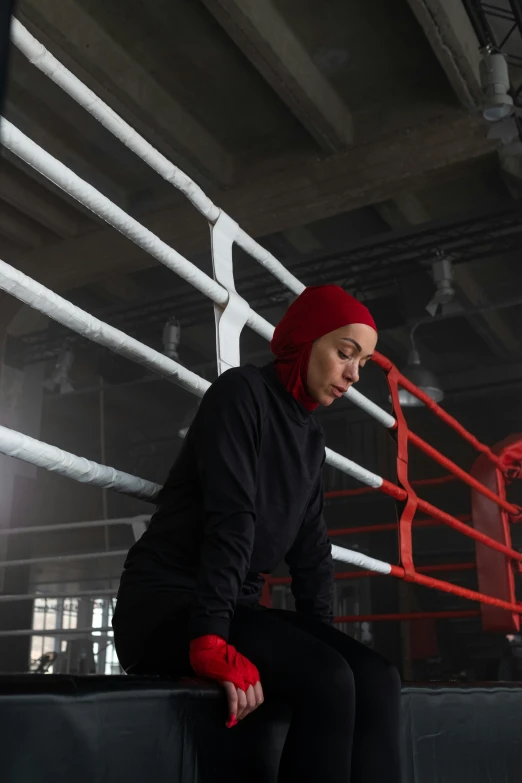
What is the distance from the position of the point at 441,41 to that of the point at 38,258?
9.84ft

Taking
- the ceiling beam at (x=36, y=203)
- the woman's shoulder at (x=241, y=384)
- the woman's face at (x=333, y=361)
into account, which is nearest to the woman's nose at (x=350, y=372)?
the woman's face at (x=333, y=361)

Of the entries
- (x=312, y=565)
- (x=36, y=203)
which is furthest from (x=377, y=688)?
(x=36, y=203)

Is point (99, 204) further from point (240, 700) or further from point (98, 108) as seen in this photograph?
point (240, 700)

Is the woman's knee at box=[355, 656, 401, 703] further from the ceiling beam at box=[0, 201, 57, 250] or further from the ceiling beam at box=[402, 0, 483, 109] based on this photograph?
the ceiling beam at box=[0, 201, 57, 250]

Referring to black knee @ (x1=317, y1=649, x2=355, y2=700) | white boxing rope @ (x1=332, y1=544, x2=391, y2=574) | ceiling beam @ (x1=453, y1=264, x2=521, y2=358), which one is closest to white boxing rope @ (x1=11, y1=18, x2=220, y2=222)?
white boxing rope @ (x1=332, y1=544, x2=391, y2=574)

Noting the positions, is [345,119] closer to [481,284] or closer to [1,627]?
[481,284]

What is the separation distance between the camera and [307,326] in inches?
47.4

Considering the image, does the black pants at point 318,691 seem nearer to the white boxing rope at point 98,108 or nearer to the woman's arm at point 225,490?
the woman's arm at point 225,490

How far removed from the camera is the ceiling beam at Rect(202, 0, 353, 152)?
3170 mm

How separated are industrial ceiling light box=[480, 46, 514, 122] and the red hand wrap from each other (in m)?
3.13

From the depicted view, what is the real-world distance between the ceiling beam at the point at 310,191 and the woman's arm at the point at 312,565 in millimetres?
3101

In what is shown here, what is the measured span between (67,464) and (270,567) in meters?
0.34

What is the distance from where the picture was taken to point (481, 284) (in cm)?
636

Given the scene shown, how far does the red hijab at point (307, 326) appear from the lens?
1.20 m
